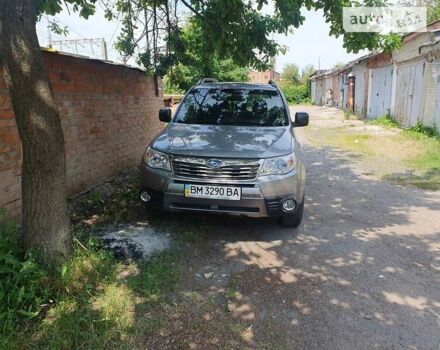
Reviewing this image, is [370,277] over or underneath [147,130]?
underneath

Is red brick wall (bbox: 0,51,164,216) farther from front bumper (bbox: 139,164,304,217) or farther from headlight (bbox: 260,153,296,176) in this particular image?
headlight (bbox: 260,153,296,176)

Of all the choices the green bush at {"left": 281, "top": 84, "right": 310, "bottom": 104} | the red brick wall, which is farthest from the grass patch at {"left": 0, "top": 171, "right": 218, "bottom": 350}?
the green bush at {"left": 281, "top": 84, "right": 310, "bottom": 104}

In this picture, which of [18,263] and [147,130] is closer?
[18,263]

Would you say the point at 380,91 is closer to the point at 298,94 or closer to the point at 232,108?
the point at 232,108

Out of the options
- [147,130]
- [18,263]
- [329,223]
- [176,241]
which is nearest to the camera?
[18,263]

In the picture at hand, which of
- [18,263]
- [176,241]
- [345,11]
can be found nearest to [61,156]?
[18,263]

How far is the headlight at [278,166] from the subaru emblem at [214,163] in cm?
41

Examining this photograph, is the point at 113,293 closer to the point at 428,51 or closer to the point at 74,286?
the point at 74,286

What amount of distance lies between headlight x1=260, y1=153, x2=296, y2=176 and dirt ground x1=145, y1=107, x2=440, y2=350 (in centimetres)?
78

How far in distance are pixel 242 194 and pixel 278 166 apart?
0.46 metres

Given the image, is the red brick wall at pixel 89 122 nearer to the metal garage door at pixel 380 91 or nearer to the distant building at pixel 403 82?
the distant building at pixel 403 82

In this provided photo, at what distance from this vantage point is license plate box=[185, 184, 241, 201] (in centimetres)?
363

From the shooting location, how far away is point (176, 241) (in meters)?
3.83

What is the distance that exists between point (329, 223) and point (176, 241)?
1.93 m
